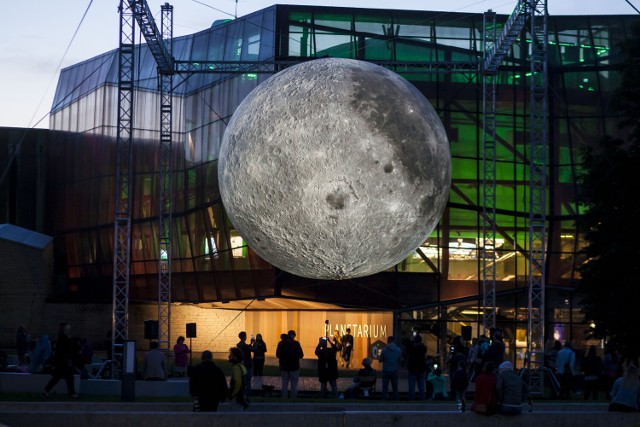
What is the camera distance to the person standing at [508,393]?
1636 cm

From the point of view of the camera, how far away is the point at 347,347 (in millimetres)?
41812

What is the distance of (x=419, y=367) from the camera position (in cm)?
2416

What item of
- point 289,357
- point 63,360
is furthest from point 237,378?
point 289,357

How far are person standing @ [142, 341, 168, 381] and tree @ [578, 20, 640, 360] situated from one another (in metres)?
13.1

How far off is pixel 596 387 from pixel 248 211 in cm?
2029

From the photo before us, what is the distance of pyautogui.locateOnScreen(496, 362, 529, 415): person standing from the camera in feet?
53.7

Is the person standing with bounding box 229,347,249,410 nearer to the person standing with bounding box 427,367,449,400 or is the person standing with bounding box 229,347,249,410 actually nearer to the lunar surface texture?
the lunar surface texture

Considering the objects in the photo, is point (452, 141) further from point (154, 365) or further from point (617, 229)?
point (154, 365)

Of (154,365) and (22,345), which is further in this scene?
(22,345)

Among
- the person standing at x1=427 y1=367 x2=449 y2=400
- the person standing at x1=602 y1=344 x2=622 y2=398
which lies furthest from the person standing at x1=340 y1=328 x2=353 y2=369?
the person standing at x1=427 y1=367 x2=449 y2=400

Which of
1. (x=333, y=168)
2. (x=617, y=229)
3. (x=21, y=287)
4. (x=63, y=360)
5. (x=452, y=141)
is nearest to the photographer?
(x=333, y=168)

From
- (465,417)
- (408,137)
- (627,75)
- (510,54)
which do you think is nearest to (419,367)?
(465,417)

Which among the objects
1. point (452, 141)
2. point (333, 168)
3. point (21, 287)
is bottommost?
point (333, 168)

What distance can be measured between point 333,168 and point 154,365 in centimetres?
1645
